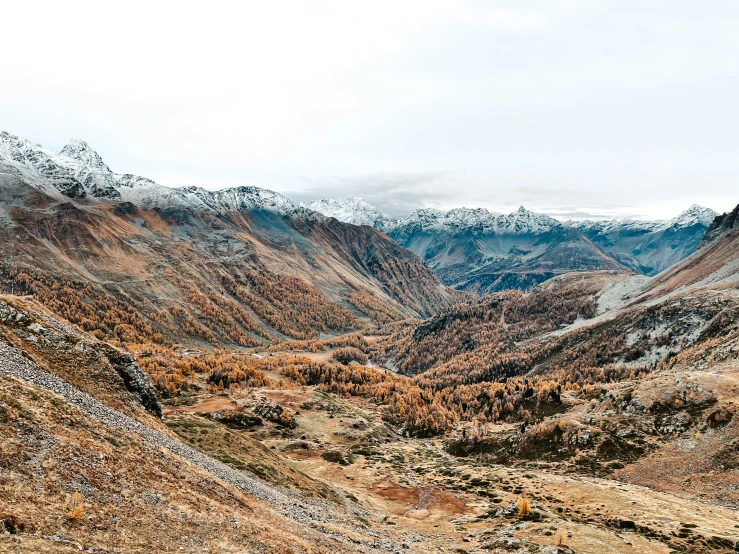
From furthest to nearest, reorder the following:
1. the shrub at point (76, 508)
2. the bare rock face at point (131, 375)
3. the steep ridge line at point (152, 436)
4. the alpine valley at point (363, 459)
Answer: the bare rock face at point (131, 375) → the steep ridge line at point (152, 436) → the alpine valley at point (363, 459) → the shrub at point (76, 508)

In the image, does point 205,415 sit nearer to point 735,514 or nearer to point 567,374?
point 735,514

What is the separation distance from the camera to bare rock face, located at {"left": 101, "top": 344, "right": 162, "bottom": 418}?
50344 mm

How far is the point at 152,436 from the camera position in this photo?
40531 millimetres

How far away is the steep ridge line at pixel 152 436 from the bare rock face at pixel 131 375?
978 cm

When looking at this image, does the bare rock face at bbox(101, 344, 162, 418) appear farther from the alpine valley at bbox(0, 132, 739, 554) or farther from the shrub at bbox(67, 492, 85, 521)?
the shrub at bbox(67, 492, 85, 521)

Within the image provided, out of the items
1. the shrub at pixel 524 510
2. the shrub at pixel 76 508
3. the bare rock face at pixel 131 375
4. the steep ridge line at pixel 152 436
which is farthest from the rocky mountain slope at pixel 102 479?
the shrub at pixel 524 510

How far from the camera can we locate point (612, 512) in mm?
55594

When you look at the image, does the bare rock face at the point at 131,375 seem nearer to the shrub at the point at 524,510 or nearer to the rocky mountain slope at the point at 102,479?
the rocky mountain slope at the point at 102,479

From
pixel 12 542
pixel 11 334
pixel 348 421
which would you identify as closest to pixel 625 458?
pixel 348 421

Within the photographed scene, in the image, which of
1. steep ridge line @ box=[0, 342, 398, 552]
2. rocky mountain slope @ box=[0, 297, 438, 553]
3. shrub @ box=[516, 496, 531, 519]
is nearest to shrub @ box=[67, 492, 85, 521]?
rocky mountain slope @ box=[0, 297, 438, 553]

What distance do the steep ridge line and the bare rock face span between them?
9784 mm

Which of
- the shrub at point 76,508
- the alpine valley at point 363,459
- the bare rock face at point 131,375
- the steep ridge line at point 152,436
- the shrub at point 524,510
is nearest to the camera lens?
the shrub at point 76,508

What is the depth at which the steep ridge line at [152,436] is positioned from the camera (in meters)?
36.2

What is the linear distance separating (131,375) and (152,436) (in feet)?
46.1
